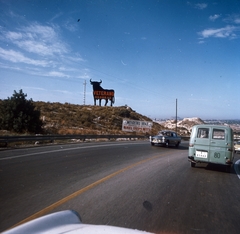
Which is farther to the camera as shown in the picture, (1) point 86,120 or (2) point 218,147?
(1) point 86,120

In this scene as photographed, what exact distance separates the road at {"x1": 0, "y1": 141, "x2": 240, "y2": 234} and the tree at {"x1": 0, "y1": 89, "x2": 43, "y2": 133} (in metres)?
16.8

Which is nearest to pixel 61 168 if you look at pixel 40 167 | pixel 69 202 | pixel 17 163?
pixel 40 167

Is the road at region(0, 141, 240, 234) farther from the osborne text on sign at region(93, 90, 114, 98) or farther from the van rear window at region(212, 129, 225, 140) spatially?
the osborne text on sign at region(93, 90, 114, 98)

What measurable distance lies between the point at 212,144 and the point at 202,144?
41cm

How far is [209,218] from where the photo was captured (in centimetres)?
490

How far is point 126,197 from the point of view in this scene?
5977 mm

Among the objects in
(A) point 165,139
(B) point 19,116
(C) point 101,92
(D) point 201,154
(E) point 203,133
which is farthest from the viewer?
(C) point 101,92

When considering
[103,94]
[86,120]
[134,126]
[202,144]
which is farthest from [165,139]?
[103,94]

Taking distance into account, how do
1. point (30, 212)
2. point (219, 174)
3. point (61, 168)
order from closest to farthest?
point (30, 212) → point (61, 168) → point (219, 174)

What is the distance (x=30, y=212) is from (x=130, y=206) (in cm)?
206

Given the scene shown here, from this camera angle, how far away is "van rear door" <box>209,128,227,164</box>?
33.3 ft

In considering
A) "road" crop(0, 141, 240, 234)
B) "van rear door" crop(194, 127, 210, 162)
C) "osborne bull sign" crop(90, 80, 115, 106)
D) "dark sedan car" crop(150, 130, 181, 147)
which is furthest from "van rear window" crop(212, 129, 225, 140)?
"osborne bull sign" crop(90, 80, 115, 106)

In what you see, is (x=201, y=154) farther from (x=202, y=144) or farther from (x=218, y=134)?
(x=218, y=134)

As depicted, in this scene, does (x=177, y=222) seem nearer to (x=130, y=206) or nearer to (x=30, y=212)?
(x=130, y=206)
